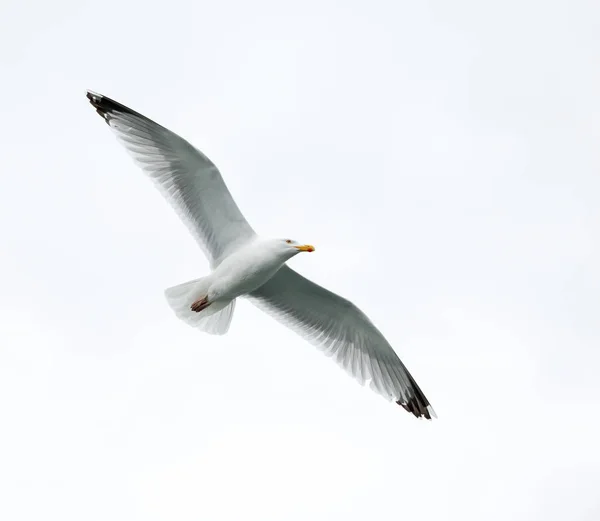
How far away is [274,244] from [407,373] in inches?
107

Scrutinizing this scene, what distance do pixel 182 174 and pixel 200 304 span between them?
1.43 meters

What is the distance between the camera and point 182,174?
38.1 feet

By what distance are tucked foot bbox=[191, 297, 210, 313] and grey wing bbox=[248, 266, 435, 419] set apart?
0.97m

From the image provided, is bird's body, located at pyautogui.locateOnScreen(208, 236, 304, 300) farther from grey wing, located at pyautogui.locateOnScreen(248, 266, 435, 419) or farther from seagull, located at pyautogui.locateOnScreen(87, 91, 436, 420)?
grey wing, located at pyautogui.locateOnScreen(248, 266, 435, 419)

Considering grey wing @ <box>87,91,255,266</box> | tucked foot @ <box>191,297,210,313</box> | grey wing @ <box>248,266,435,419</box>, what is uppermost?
grey wing @ <box>248,266,435,419</box>

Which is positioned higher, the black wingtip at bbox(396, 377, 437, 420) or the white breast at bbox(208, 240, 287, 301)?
the black wingtip at bbox(396, 377, 437, 420)

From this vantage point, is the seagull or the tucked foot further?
the tucked foot

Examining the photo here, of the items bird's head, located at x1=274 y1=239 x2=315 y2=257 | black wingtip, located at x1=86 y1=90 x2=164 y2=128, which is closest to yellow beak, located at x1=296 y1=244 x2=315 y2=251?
bird's head, located at x1=274 y1=239 x2=315 y2=257

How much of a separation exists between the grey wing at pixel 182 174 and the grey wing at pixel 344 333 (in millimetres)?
989

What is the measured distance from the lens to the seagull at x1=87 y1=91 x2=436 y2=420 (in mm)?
11508

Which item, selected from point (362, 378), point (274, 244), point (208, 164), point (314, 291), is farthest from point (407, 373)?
point (208, 164)

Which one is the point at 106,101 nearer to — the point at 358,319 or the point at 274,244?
the point at 274,244

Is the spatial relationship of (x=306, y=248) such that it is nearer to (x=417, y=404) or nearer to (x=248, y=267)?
(x=248, y=267)

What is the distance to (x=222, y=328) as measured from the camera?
40.4 feet
